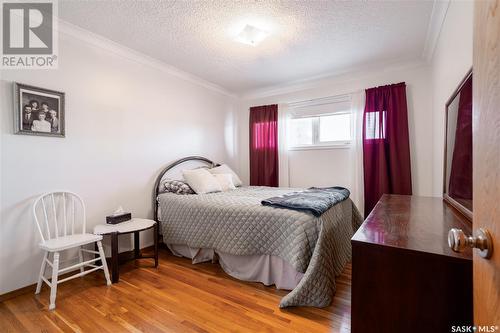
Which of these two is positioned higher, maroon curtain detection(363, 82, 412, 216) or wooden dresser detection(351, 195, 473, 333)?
maroon curtain detection(363, 82, 412, 216)

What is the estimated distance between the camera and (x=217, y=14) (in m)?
2.09

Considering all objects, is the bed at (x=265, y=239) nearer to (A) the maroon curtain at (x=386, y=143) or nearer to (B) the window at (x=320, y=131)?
(A) the maroon curtain at (x=386, y=143)

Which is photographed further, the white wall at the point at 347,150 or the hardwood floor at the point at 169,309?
the white wall at the point at 347,150

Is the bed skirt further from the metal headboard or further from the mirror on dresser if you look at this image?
the mirror on dresser

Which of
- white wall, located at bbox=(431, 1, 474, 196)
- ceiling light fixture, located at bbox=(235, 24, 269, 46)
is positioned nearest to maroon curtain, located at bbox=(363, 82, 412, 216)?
white wall, located at bbox=(431, 1, 474, 196)

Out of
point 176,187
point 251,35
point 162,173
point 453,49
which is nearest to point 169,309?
point 176,187

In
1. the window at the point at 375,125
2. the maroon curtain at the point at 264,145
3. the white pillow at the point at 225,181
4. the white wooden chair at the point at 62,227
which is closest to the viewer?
the white wooden chair at the point at 62,227

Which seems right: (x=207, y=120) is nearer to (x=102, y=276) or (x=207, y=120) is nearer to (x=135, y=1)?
(x=135, y=1)

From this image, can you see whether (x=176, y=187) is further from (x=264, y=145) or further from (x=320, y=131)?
(x=320, y=131)

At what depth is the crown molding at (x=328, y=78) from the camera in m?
3.12

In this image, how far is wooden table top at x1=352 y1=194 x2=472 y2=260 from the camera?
0.84 m

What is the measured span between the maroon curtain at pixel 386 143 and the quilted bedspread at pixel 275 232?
0.69 meters

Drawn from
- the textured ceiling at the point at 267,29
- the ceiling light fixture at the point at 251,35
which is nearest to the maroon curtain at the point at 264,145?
the textured ceiling at the point at 267,29

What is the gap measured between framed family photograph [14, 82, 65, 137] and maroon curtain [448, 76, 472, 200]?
319cm
